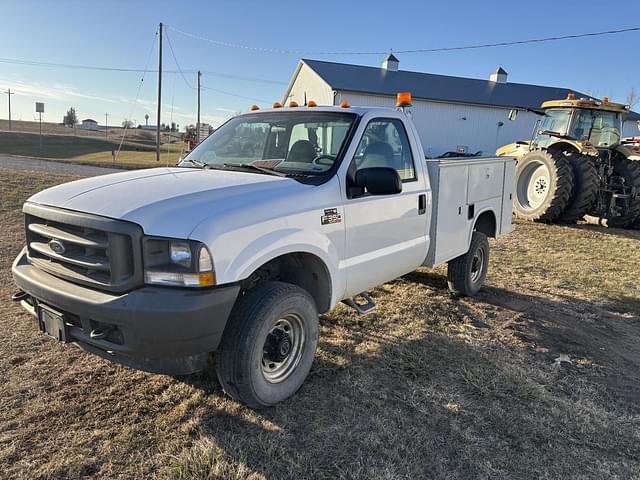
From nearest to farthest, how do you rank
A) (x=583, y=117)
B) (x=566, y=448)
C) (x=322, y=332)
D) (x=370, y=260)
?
(x=566, y=448) < (x=370, y=260) < (x=322, y=332) < (x=583, y=117)

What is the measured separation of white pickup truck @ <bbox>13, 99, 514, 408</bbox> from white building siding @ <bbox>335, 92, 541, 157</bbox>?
82.2ft

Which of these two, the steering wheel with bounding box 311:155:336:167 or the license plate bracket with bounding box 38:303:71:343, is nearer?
the license plate bracket with bounding box 38:303:71:343

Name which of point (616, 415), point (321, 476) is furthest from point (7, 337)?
point (616, 415)

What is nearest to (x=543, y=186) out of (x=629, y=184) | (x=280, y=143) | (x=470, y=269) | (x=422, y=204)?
(x=629, y=184)

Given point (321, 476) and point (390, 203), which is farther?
point (390, 203)

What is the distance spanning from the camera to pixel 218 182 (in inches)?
124

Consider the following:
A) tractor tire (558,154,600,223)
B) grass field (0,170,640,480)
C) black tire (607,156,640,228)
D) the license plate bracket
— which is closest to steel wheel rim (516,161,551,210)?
tractor tire (558,154,600,223)

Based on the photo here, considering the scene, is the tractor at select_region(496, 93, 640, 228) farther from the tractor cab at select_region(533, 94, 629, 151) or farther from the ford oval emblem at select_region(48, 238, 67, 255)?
the ford oval emblem at select_region(48, 238, 67, 255)

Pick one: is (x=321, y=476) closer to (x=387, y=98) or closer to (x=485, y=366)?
(x=485, y=366)

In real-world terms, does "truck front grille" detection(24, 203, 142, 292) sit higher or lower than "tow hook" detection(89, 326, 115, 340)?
higher

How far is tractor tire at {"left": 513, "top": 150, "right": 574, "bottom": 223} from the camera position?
33.2ft

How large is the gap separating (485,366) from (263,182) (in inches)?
93.0

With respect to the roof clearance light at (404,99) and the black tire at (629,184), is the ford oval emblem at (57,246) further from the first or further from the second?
the black tire at (629,184)

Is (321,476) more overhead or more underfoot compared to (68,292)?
more underfoot
